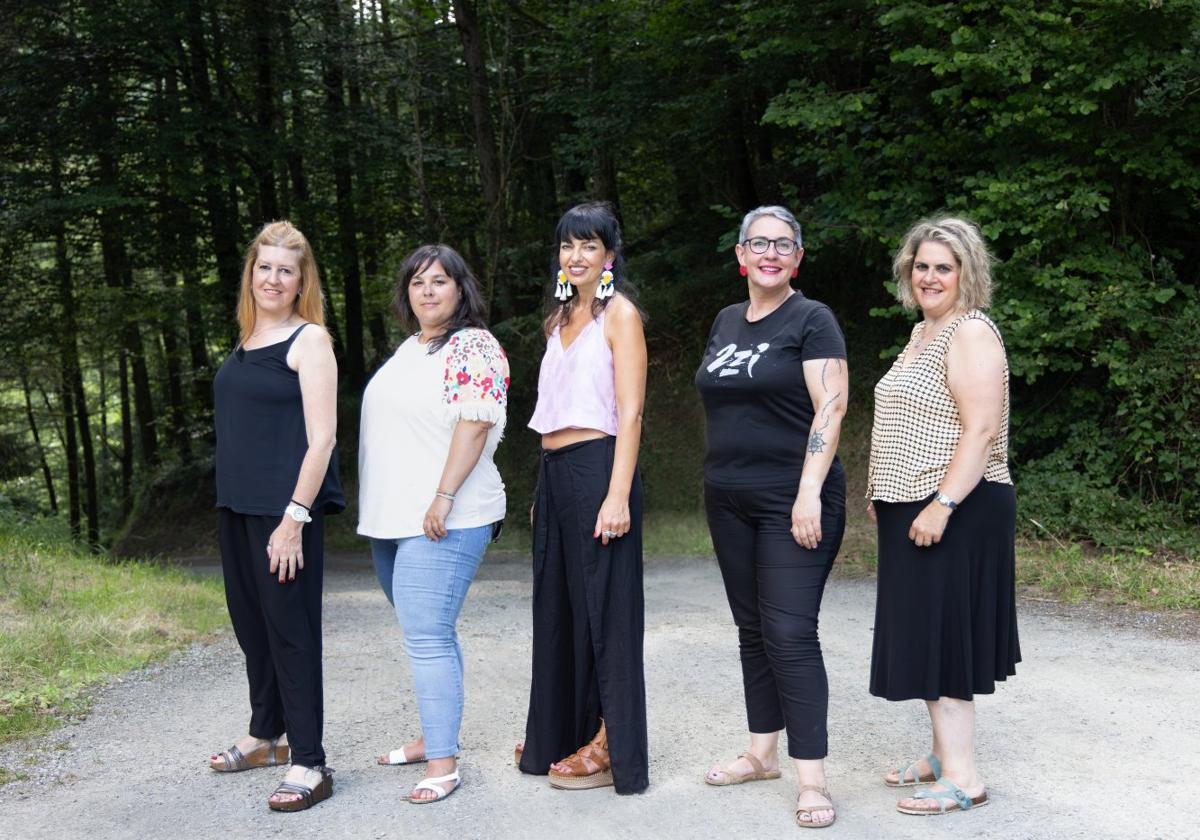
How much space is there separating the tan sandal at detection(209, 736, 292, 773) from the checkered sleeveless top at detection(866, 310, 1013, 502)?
8.77 feet

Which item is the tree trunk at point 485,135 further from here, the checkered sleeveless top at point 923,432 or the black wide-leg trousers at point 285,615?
the checkered sleeveless top at point 923,432

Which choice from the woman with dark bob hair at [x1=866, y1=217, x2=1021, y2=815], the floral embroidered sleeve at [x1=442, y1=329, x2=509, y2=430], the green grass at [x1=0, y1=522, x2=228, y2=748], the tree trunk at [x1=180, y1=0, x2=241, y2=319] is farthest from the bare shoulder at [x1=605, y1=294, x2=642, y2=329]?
the tree trunk at [x1=180, y1=0, x2=241, y2=319]

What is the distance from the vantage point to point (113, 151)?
17094mm

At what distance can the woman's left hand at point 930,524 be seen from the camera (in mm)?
3824

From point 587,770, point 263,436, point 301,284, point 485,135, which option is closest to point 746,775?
point 587,770

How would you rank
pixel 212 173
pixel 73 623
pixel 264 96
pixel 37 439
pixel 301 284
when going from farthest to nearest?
pixel 37 439 → pixel 264 96 → pixel 212 173 → pixel 73 623 → pixel 301 284

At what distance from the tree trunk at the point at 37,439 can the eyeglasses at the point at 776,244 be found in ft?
54.4

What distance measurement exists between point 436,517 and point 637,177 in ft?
52.6

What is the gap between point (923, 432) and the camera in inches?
156

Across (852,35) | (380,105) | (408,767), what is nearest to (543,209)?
(380,105)

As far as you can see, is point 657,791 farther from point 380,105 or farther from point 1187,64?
point 380,105

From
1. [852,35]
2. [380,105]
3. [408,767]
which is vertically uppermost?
[380,105]

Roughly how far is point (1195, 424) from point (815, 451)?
739 cm

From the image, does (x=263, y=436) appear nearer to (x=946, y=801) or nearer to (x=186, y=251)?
(x=946, y=801)
